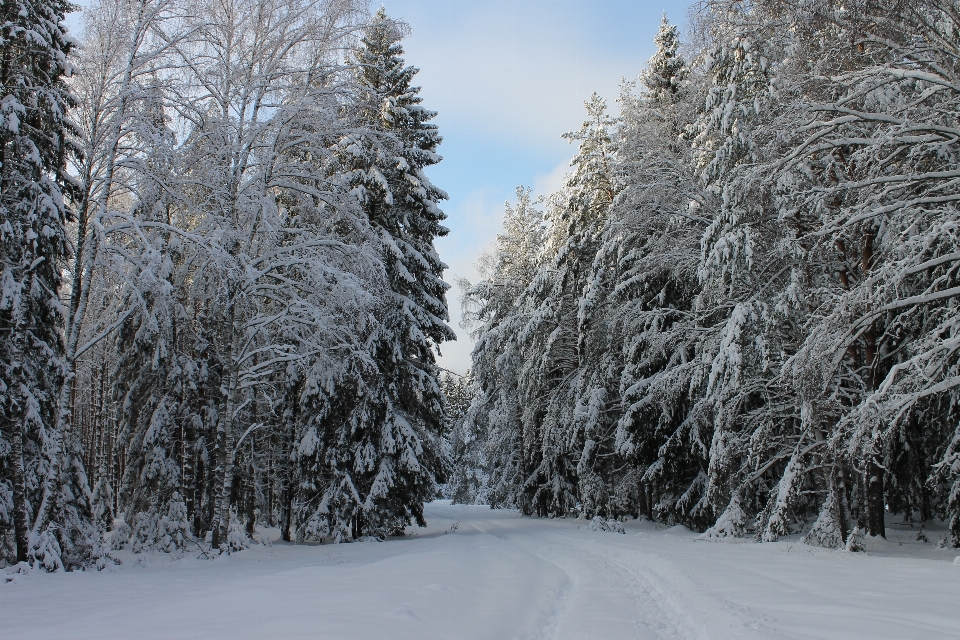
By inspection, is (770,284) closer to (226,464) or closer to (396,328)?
(396,328)

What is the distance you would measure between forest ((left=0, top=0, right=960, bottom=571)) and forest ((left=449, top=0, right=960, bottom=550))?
0.11 metres

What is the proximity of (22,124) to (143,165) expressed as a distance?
1.97 meters

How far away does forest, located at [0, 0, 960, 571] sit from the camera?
10.3 metres

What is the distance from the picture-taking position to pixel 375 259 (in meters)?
14.0

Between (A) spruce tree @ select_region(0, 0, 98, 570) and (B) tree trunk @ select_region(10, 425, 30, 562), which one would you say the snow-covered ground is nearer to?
(B) tree trunk @ select_region(10, 425, 30, 562)

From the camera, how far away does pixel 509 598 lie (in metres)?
7.81

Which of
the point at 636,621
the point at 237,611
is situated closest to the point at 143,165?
the point at 237,611

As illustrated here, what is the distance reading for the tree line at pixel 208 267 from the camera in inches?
427

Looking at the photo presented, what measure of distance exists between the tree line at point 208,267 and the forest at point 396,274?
0.08m

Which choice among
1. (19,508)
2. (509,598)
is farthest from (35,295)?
(509,598)

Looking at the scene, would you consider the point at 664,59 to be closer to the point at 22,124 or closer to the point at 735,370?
the point at 735,370

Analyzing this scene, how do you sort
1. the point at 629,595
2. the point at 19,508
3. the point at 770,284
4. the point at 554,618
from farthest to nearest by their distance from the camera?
the point at 770,284, the point at 19,508, the point at 629,595, the point at 554,618

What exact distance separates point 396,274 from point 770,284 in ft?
33.8

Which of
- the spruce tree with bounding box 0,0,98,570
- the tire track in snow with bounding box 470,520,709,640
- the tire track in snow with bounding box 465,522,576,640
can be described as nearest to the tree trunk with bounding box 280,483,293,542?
the tire track in snow with bounding box 470,520,709,640
